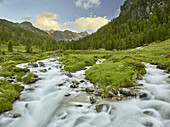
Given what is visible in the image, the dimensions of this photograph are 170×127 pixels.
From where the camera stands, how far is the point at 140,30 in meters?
123

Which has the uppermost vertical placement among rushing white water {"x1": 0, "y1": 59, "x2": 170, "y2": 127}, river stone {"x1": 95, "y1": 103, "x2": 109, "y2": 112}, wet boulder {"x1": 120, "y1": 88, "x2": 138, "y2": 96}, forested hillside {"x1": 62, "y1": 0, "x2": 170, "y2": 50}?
forested hillside {"x1": 62, "y1": 0, "x2": 170, "y2": 50}

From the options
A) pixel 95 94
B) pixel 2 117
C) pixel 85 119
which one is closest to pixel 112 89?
pixel 95 94

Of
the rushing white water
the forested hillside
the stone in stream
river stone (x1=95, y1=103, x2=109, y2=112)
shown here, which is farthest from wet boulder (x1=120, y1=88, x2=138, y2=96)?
the forested hillside

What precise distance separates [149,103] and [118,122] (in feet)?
12.9

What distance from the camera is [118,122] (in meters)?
7.14

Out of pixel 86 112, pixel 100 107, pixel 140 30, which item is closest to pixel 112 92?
pixel 100 107

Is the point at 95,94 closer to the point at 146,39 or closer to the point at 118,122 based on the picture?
the point at 118,122

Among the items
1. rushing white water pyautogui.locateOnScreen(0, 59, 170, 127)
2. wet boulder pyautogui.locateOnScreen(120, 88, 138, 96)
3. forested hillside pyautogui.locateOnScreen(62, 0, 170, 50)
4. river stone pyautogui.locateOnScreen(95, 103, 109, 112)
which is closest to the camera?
rushing white water pyautogui.locateOnScreen(0, 59, 170, 127)

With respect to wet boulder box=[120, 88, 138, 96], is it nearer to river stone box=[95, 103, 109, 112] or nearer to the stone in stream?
the stone in stream

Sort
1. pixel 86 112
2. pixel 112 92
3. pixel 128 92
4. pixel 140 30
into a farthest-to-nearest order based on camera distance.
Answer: pixel 140 30
pixel 112 92
pixel 128 92
pixel 86 112

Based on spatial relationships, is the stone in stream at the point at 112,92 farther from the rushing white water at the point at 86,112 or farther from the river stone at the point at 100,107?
the river stone at the point at 100,107

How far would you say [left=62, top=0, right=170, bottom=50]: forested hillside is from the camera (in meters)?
79.1

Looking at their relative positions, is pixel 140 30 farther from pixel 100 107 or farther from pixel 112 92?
pixel 100 107

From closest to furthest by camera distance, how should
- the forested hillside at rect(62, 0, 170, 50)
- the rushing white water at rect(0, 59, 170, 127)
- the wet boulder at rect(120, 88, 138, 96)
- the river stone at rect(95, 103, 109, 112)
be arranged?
1. the rushing white water at rect(0, 59, 170, 127)
2. the river stone at rect(95, 103, 109, 112)
3. the wet boulder at rect(120, 88, 138, 96)
4. the forested hillside at rect(62, 0, 170, 50)
